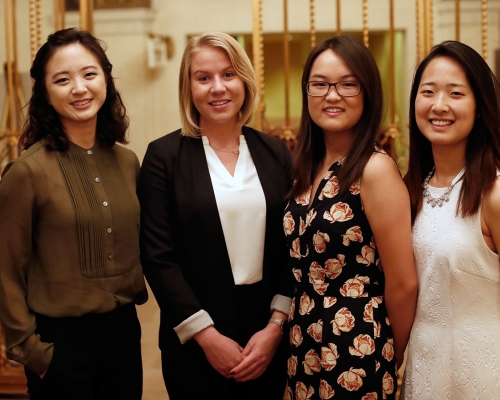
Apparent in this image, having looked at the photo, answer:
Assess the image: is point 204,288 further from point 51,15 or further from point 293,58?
point 51,15

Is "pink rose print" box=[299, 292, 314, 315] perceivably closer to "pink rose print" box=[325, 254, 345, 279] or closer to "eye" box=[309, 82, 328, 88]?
"pink rose print" box=[325, 254, 345, 279]

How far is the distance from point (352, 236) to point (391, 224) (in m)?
0.10

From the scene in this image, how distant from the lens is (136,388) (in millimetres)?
1896

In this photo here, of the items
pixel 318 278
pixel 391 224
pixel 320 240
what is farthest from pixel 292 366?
pixel 391 224

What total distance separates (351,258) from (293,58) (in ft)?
9.63

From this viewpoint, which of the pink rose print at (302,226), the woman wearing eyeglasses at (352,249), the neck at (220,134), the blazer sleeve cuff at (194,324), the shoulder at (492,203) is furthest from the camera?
the neck at (220,134)

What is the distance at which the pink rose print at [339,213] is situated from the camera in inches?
64.0

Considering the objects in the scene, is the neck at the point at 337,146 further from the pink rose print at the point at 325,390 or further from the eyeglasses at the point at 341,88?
the pink rose print at the point at 325,390

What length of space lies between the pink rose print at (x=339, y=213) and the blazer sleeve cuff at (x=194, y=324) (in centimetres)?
48

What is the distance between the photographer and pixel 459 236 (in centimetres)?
156

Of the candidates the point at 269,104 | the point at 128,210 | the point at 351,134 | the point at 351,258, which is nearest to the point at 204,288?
the point at 128,210

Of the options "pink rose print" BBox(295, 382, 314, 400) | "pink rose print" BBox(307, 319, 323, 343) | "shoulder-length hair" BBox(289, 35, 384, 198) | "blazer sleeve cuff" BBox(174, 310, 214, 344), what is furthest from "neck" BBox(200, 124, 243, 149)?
"pink rose print" BBox(295, 382, 314, 400)

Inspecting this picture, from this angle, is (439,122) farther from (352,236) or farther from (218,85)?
(218,85)

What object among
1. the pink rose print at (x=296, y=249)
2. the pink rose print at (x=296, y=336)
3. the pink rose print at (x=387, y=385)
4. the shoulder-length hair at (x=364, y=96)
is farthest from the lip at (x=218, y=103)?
the pink rose print at (x=387, y=385)
